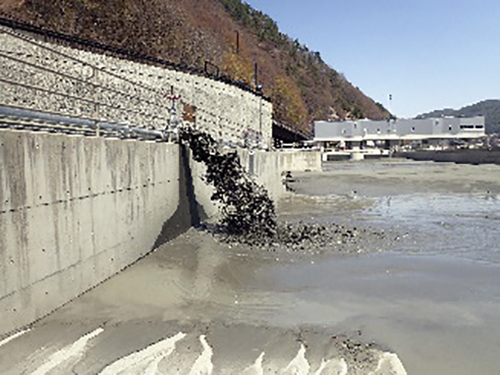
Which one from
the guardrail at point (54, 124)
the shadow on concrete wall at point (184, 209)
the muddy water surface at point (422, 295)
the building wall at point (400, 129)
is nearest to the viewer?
the muddy water surface at point (422, 295)

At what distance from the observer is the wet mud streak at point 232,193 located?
11414mm

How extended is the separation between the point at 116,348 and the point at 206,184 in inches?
318

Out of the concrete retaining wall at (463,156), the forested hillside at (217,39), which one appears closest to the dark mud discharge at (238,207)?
the forested hillside at (217,39)

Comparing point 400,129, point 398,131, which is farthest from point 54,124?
point 400,129

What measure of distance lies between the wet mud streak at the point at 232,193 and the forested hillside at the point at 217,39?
1479 inches

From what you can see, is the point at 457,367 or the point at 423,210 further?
the point at 423,210

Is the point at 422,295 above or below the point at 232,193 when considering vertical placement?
below

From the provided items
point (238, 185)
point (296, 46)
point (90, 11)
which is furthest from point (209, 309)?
point (296, 46)

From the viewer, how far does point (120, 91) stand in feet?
68.1

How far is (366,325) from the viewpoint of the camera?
554 centimetres

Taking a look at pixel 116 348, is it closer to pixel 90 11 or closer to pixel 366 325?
pixel 366 325

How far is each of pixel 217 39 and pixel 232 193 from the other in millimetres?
106383

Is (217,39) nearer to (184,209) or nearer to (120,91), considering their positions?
(120,91)

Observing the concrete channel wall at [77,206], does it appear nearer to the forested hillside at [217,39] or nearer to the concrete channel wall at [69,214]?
the concrete channel wall at [69,214]
